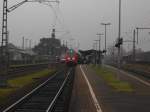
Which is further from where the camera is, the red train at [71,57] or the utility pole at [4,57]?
the red train at [71,57]

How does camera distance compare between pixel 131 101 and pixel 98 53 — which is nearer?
pixel 131 101

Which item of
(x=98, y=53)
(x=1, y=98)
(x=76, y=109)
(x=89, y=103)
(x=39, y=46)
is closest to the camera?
(x=76, y=109)

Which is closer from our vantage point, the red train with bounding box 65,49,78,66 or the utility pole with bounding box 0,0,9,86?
the utility pole with bounding box 0,0,9,86

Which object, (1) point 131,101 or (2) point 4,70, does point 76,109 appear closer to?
(1) point 131,101

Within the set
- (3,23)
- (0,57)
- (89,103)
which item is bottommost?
(89,103)

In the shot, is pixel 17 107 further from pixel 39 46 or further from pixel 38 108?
pixel 39 46

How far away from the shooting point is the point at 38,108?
66.0 feet

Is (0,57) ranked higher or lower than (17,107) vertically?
higher

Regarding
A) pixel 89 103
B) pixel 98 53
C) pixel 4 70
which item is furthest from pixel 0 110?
pixel 98 53

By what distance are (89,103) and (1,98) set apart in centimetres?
536

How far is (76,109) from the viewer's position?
19.7 metres

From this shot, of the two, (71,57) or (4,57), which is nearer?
(4,57)

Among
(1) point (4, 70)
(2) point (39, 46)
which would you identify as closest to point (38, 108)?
(1) point (4, 70)

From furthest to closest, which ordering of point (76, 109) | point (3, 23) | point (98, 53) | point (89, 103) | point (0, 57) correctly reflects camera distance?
point (98, 53), point (0, 57), point (3, 23), point (89, 103), point (76, 109)
